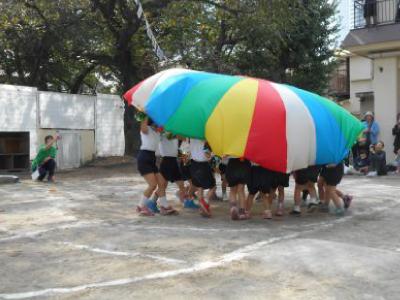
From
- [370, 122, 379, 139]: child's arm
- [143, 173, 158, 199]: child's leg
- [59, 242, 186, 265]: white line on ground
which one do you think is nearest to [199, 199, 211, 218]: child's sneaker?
[143, 173, 158, 199]: child's leg

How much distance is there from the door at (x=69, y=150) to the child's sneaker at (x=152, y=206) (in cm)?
992

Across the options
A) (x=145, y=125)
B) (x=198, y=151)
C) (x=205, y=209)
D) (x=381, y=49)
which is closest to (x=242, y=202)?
(x=205, y=209)

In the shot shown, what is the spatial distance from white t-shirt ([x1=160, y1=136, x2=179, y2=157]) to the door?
394 inches

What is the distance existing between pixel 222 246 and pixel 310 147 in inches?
89.0

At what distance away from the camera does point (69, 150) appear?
18.2 meters

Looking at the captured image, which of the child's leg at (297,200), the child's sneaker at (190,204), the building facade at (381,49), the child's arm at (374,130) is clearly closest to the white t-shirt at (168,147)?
the child's sneaker at (190,204)

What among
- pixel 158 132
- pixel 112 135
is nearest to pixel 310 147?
pixel 158 132

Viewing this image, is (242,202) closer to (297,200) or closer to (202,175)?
(202,175)

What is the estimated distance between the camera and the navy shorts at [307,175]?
27.1 feet

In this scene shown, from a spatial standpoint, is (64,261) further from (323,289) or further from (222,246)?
(323,289)

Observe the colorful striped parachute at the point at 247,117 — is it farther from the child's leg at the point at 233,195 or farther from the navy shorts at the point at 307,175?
the child's leg at the point at 233,195

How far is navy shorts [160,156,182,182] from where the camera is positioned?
8553 millimetres

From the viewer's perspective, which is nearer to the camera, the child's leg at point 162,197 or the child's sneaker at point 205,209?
the child's sneaker at point 205,209

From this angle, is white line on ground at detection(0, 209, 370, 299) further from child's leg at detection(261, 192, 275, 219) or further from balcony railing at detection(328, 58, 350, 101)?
balcony railing at detection(328, 58, 350, 101)
